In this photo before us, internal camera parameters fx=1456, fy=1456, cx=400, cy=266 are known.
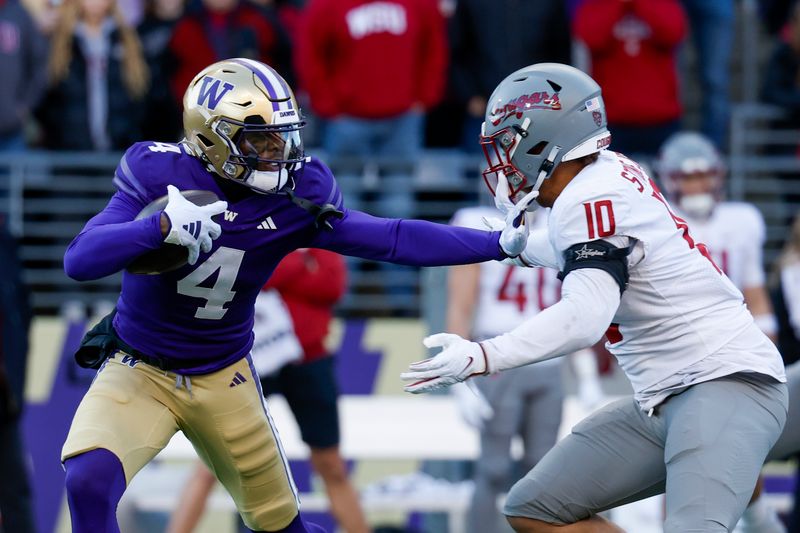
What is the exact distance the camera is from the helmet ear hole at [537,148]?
4.50 metres

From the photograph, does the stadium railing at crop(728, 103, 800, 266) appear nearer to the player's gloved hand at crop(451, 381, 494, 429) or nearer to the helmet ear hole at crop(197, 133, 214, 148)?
the player's gloved hand at crop(451, 381, 494, 429)

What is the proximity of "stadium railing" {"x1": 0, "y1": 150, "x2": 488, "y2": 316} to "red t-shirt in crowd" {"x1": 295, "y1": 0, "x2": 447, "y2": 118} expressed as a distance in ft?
1.13

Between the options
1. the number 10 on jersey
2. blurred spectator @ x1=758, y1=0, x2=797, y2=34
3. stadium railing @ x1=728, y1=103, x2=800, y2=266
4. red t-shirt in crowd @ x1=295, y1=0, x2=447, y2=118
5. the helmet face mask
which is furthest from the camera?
blurred spectator @ x1=758, y1=0, x2=797, y2=34

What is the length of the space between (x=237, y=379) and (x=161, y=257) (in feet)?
2.19

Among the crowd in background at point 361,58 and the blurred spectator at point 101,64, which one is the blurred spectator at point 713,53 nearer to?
the crowd in background at point 361,58

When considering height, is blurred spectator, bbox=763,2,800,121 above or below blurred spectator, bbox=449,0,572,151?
below

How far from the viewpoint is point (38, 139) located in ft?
30.7

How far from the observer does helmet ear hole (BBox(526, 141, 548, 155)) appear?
4500 millimetres

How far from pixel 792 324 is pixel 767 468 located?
1.21m

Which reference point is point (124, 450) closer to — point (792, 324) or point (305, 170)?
point (305, 170)

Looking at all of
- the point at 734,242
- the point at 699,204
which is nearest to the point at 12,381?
the point at 699,204

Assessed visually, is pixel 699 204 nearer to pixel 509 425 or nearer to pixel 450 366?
pixel 509 425

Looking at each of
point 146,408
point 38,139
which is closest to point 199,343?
point 146,408

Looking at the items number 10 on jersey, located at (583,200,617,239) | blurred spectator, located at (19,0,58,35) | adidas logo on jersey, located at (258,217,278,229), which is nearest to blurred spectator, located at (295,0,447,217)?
blurred spectator, located at (19,0,58,35)
